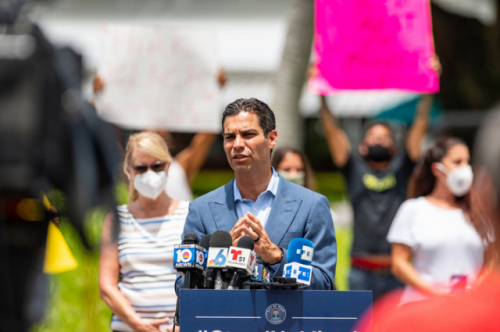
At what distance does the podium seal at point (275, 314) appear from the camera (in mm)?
2598

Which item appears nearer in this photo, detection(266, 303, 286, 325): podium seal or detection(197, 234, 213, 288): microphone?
detection(266, 303, 286, 325): podium seal

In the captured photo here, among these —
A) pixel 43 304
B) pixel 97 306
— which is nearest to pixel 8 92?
pixel 43 304

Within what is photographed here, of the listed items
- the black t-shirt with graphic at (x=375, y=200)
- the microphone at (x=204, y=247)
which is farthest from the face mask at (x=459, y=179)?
the microphone at (x=204, y=247)

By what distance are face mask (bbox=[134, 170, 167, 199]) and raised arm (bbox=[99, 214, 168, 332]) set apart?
378 millimetres

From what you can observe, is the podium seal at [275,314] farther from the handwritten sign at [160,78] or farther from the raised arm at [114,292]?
the handwritten sign at [160,78]

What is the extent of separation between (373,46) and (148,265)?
9.62 feet

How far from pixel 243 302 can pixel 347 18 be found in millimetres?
3653

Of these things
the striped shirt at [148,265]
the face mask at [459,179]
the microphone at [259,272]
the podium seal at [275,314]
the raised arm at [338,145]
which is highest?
the raised arm at [338,145]

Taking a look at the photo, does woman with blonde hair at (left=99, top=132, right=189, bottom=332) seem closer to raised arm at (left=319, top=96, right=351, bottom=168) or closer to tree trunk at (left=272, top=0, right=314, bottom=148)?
raised arm at (left=319, top=96, right=351, bottom=168)

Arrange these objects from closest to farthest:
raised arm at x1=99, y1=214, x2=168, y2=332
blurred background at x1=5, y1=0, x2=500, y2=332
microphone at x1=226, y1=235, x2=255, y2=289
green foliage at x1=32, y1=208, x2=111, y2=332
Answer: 1. microphone at x1=226, y1=235, x2=255, y2=289
2. raised arm at x1=99, y1=214, x2=168, y2=332
3. green foliage at x1=32, y1=208, x2=111, y2=332
4. blurred background at x1=5, y1=0, x2=500, y2=332

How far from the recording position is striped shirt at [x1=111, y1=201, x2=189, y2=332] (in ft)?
12.4

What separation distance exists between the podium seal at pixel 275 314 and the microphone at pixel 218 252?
23 centimetres

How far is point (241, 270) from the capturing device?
8.63 ft

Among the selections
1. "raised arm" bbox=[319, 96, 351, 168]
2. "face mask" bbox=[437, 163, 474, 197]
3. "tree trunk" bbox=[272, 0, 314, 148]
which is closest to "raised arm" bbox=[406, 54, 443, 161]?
"raised arm" bbox=[319, 96, 351, 168]
